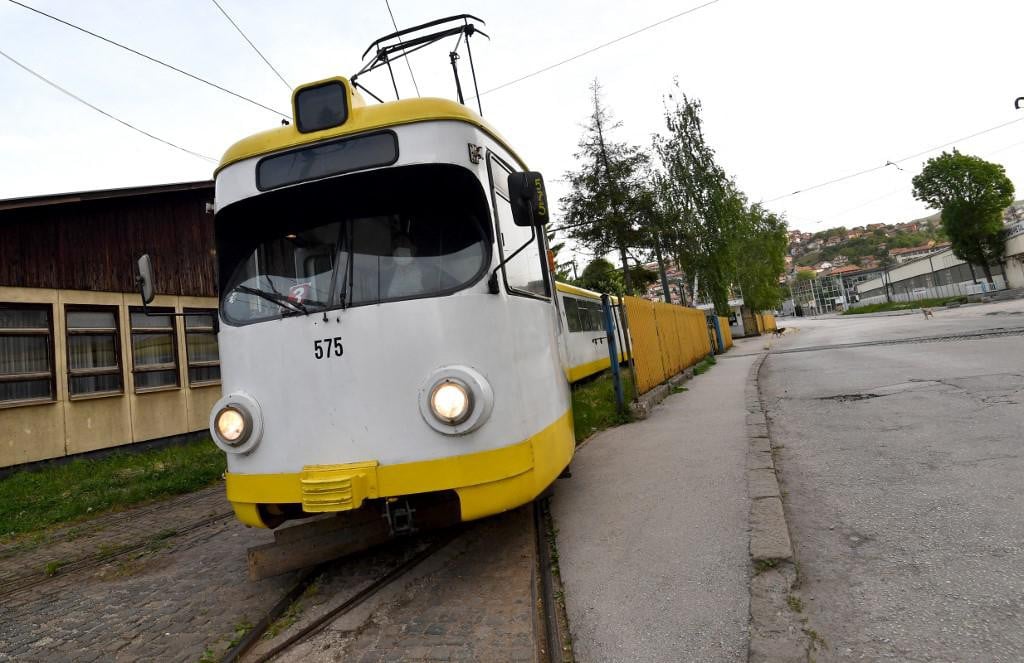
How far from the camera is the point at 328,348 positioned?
3240mm

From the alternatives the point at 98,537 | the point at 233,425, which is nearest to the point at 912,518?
the point at 233,425

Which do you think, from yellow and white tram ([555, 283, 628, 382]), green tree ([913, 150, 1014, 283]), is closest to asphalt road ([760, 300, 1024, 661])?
yellow and white tram ([555, 283, 628, 382])

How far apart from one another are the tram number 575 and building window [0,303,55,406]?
9.83 metres

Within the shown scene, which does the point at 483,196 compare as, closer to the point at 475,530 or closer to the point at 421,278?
the point at 421,278

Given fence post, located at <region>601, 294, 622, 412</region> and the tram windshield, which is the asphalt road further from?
the tram windshield

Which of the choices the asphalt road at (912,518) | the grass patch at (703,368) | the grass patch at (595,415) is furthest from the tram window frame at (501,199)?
the grass patch at (703,368)

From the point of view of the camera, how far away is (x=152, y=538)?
18.3 feet

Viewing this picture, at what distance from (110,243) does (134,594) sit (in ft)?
33.0

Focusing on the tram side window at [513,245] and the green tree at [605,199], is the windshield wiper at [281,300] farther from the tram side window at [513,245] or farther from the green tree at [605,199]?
the green tree at [605,199]

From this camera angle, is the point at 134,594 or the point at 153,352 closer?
the point at 134,594

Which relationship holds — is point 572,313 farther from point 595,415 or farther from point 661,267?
point 661,267

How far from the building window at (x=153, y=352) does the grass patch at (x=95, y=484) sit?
68.0 inches

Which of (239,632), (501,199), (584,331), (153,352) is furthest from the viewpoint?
(584,331)

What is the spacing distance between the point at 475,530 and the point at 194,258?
469 inches
